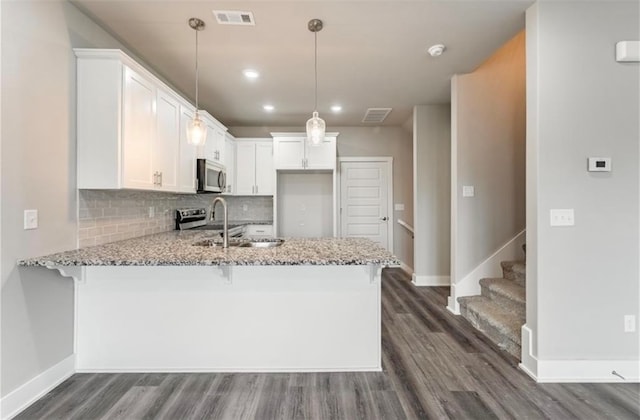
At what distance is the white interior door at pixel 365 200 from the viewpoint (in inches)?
218

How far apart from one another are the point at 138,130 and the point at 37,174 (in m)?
0.73

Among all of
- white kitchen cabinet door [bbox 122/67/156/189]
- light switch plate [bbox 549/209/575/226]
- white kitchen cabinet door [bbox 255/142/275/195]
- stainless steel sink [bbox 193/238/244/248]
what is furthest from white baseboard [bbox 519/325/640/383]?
white kitchen cabinet door [bbox 255/142/275/195]

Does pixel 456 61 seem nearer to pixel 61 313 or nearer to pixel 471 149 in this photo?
pixel 471 149

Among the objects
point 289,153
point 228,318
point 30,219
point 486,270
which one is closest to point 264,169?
point 289,153

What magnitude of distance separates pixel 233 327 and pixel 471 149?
3.03 meters

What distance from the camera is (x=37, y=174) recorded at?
1.90m

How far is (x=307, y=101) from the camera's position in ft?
13.8

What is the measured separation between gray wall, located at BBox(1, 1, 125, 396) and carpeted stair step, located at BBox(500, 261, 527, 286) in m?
3.95

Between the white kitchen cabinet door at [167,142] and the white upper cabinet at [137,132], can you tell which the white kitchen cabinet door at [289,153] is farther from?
the white upper cabinet at [137,132]

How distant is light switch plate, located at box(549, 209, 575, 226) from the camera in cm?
213

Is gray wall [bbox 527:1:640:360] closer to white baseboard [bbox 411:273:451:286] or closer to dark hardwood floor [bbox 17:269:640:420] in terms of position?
dark hardwood floor [bbox 17:269:640:420]

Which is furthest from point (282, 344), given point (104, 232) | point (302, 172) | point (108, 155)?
point (302, 172)

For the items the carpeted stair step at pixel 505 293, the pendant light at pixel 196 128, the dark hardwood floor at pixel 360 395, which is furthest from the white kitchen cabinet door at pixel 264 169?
the carpeted stair step at pixel 505 293

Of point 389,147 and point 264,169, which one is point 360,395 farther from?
point 389,147
